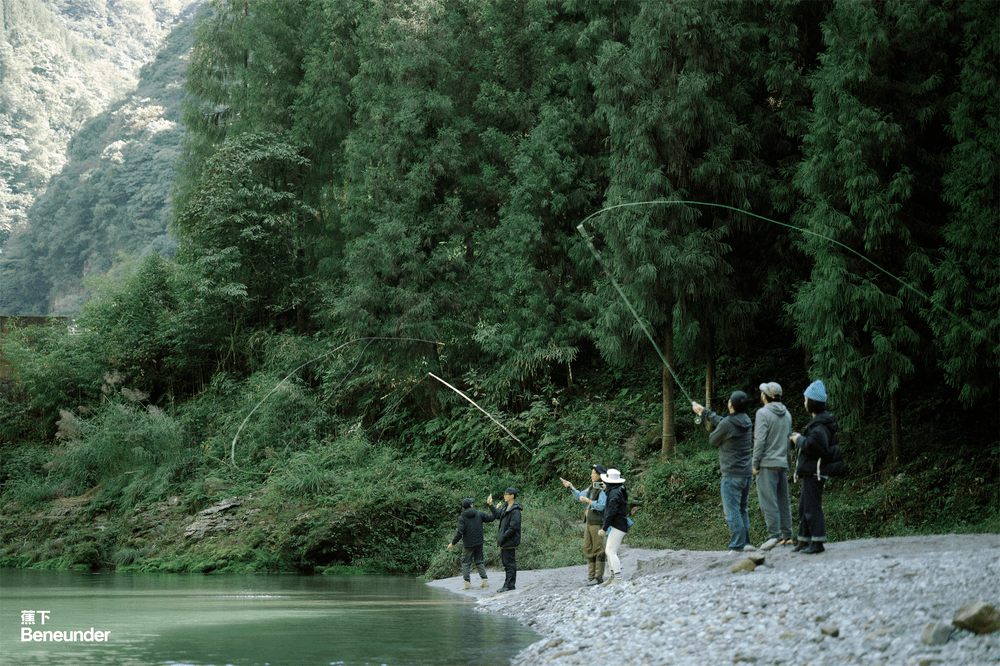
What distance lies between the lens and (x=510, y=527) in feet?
41.0

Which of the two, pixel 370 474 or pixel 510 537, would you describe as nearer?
pixel 510 537

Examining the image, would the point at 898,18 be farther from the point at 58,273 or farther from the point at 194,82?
the point at 58,273

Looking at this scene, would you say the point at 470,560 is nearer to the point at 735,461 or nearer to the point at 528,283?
the point at 735,461

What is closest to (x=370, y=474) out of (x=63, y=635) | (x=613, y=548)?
(x=613, y=548)

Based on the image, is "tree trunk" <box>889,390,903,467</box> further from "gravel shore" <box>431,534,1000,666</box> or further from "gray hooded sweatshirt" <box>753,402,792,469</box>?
"gray hooded sweatshirt" <box>753,402,792,469</box>

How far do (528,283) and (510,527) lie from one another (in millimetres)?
9078

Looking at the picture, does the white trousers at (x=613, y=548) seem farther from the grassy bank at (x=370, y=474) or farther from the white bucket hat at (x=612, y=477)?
the grassy bank at (x=370, y=474)

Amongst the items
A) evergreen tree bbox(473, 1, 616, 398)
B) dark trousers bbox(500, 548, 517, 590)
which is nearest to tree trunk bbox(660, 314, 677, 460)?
evergreen tree bbox(473, 1, 616, 398)

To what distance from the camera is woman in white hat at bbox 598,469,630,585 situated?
34.7 feet

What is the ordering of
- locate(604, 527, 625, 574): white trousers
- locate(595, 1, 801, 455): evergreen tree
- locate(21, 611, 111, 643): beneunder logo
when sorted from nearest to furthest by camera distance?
locate(21, 611, 111, 643): beneunder logo → locate(604, 527, 625, 574): white trousers → locate(595, 1, 801, 455): evergreen tree

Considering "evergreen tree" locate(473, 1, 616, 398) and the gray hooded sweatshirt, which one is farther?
"evergreen tree" locate(473, 1, 616, 398)

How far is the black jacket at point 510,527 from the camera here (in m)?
12.5

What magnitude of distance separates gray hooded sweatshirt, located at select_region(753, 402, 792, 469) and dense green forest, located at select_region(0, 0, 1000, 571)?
3480 mm

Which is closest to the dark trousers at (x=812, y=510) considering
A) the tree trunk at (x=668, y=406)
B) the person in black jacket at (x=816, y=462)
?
the person in black jacket at (x=816, y=462)
